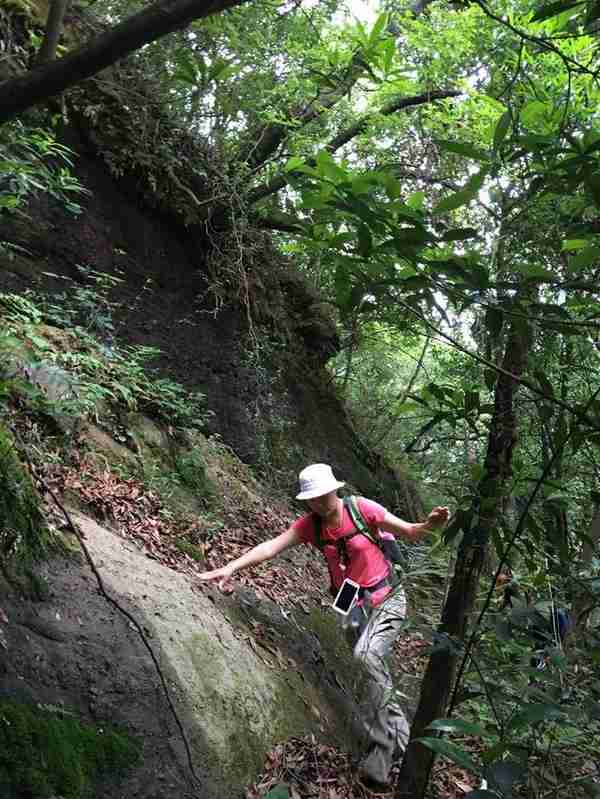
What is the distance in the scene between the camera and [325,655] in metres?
5.55

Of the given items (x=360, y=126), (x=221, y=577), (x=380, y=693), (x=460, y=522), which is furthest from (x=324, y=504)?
(x=360, y=126)

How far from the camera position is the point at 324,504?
181 inches

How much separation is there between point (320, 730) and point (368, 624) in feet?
2.44

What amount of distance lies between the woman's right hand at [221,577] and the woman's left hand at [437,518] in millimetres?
1416

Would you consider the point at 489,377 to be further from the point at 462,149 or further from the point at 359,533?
the point at 359,533

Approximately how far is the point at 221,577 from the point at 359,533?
0.99 meters

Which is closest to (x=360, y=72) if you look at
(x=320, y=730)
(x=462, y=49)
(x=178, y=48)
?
(x=462, y=49)

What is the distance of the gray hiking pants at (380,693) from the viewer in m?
4.19

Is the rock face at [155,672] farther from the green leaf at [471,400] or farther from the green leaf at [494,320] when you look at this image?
the green leaf at [494,320]

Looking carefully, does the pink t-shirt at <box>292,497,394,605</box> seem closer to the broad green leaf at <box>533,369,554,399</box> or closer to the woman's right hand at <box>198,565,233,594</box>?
the woman's right hand at <box>198,565,233,594</box>

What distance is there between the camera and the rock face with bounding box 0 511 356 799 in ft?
9.76

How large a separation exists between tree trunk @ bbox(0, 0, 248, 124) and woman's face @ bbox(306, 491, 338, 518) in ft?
10.3

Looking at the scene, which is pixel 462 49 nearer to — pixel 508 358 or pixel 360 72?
pixel 360 72

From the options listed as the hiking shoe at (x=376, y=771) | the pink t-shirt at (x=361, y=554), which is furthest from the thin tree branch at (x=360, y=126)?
the hiking shoe at (x=376, y=771)
